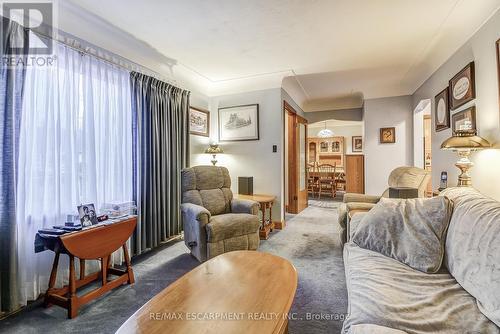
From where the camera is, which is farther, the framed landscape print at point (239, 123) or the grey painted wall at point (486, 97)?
the framed landscape print at point (239, 123)

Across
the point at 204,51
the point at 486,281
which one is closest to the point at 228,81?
the point at 204,51

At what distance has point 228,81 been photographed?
4.02m

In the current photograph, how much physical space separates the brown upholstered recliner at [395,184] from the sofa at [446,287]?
111 cm

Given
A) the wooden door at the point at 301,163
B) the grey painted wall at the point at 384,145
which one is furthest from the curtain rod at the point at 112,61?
the grey painted wall at the point at 384,145

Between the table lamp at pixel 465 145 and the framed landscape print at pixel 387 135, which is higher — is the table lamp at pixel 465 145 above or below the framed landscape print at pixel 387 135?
below

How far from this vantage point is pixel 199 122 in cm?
392

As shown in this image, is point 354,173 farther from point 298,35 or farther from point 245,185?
point 298,35

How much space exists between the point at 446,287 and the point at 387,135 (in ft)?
13.3

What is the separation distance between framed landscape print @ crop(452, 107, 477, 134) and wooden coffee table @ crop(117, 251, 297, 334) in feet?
6.72

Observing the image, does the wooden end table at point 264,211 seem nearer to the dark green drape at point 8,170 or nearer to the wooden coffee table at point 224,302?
the wooden coffee table at point 224,302

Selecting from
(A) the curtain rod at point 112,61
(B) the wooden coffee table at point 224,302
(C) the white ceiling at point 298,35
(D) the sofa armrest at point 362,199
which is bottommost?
(B) the wooden coffee table at point 224,302

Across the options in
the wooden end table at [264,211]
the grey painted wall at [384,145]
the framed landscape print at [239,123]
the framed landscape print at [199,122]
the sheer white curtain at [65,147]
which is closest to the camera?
the sheer white curtain at [65,147]

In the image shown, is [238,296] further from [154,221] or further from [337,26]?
[337,26]

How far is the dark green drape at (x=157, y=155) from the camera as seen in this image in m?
2.72
